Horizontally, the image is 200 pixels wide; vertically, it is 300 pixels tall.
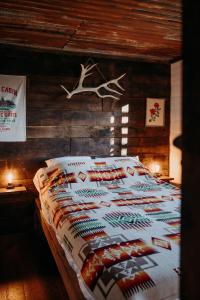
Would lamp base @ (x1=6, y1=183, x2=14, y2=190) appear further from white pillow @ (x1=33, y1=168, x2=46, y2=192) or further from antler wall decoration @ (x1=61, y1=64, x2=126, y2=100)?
antler wall decoration @ (x1=61, y1=64, x2=126, y2=100)

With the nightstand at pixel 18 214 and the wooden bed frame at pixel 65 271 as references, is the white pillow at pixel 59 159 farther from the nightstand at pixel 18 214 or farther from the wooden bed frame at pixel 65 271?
the wooden bed frame at pixel 65 271

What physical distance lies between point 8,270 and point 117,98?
2.43m

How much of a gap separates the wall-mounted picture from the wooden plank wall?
0.07 metres

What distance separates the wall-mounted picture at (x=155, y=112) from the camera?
383 cm

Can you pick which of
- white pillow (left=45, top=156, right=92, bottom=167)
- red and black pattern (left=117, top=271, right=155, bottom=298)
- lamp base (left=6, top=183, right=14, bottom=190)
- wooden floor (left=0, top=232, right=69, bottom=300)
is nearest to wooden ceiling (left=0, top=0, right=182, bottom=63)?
white pillow (left=45, top=156, right=92, bottom=167)

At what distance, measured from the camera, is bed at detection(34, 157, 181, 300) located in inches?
49.6

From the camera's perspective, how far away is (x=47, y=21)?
8.24 feet

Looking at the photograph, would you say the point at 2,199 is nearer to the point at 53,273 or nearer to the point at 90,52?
the point at 53,273

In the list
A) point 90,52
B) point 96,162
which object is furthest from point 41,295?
point 90,52

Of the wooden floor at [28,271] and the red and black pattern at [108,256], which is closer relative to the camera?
the red and black pattern at [108,256]

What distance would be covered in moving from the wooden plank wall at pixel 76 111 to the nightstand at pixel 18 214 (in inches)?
11.9

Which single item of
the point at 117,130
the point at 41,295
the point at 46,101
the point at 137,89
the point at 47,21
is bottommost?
the point at 41,295

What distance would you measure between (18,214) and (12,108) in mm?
1292

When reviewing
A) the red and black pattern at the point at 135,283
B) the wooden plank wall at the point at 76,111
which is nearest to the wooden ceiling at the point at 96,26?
the wooden plank wall at the point at 76,111
